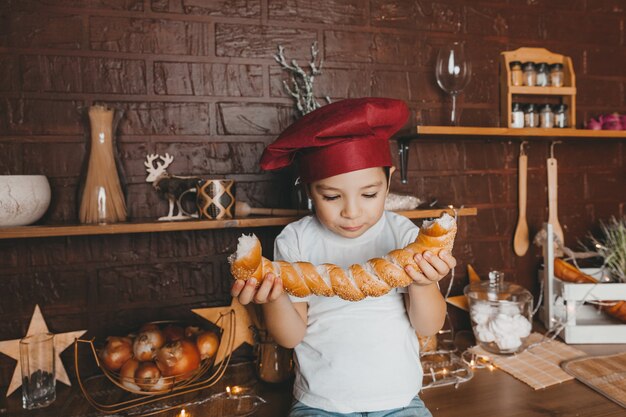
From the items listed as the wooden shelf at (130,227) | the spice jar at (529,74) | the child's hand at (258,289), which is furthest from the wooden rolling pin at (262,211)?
the spice jar at (529,74)

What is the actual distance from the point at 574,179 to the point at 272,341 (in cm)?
132

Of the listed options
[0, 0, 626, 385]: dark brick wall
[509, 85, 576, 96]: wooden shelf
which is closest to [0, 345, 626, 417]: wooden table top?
[0, 0, 626, 385]: dark brick wall

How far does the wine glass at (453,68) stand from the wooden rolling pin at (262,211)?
0.63m

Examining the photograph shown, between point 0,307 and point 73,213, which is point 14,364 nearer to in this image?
point 0,307

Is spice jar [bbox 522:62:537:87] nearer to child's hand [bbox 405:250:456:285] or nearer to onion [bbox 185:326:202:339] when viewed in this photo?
child's hand [bbox 405:250:456:285]

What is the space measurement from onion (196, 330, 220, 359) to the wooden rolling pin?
0.35 meters

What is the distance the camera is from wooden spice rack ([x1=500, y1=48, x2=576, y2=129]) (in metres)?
1.59

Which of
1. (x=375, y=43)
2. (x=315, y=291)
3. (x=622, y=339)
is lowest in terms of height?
(x=622, y=339)

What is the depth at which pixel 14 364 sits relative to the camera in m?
1.27

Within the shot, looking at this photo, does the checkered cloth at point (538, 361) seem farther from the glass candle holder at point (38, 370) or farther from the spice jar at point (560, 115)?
the glass candle holder at point (38, 370)

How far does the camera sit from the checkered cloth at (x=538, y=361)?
1.23 metres

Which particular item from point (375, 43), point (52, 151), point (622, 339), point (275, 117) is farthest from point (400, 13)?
point (622, 339)

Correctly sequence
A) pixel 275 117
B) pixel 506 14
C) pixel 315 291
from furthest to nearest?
pixel 506 14, pixel 275 117, pixel 315 291

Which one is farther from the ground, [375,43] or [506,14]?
[506,14]
